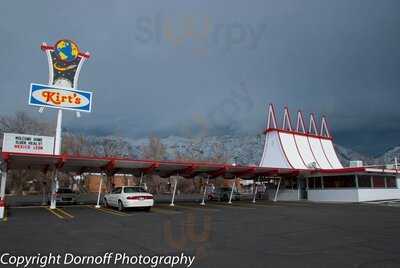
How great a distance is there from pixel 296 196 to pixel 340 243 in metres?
31.2

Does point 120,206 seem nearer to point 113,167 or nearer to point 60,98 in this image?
point 113,167

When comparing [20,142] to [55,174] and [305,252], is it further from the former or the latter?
[305,252]

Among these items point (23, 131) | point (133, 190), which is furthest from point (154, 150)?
point (133, 190)

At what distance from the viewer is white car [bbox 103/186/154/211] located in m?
21.3

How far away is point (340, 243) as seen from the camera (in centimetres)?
1026

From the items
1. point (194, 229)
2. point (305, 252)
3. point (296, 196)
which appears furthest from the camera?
point (296, 196)

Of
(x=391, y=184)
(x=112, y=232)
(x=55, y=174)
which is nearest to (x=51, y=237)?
(x=112, y=232)

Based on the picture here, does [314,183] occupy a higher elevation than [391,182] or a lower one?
lower

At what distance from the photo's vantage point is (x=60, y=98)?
29.8 metres

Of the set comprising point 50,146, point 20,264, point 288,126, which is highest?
point 288,126

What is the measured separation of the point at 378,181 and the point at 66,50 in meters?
34.9

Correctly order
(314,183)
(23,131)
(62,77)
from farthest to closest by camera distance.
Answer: (23,131) < (314,183) < (62,77)

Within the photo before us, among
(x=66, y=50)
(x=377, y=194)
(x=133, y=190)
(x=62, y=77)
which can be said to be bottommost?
(x=377, y=194)

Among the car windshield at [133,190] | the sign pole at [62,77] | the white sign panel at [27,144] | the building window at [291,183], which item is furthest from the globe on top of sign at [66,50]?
the building window at [291,183]
